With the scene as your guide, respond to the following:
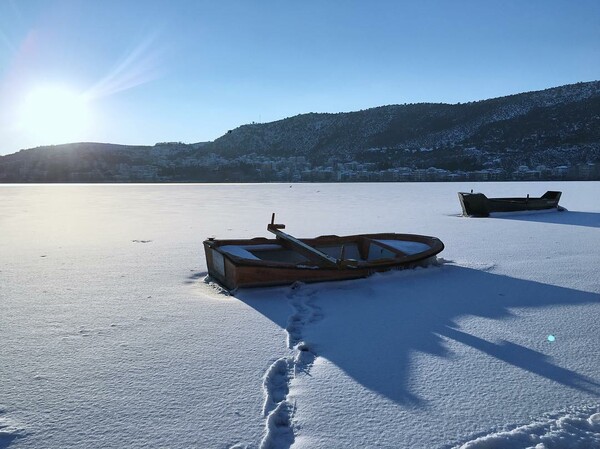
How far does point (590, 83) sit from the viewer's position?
Result: 9431cm

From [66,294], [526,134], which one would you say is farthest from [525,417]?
[526,134]

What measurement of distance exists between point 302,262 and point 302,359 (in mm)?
2839

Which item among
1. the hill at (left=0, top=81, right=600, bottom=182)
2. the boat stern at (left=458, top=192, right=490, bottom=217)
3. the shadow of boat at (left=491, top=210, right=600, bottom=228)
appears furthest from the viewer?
the hill at (left=0, top=81, right=600, bottom=182)

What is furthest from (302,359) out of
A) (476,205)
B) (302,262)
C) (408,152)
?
(408,152)

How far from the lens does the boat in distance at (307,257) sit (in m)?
5.34

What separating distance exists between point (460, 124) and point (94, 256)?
102 m

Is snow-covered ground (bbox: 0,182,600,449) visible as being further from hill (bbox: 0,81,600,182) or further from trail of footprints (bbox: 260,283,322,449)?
hill (bbox: 0,81,600,182)

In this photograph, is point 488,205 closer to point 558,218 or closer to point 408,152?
point 558,218

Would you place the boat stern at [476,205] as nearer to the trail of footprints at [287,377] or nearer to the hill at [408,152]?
the trail of footprints at [287,377]

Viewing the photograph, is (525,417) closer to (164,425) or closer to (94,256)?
(164,425)

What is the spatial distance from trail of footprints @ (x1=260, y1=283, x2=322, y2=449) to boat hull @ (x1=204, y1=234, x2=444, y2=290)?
0.60m

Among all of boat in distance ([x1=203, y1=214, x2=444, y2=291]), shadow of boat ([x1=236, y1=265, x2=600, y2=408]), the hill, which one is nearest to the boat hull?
boat in distance ([x1=203, y1=214, x2=444, y2=291])

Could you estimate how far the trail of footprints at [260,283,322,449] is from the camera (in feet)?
7.63

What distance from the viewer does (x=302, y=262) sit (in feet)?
20.2
